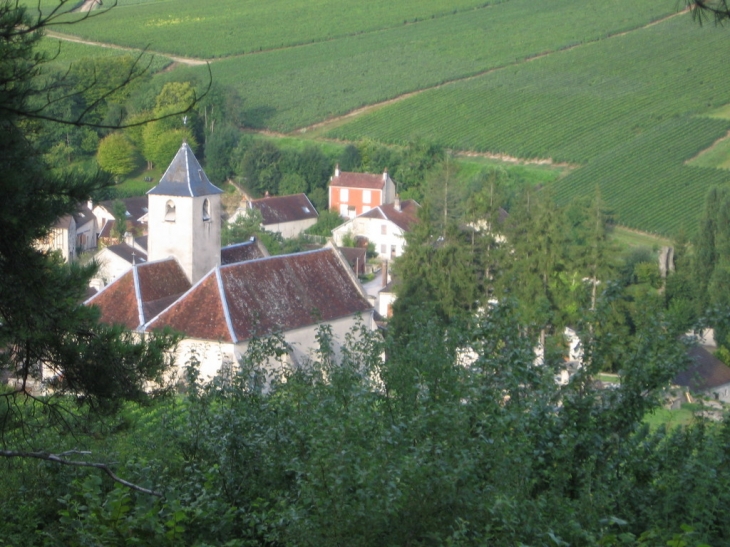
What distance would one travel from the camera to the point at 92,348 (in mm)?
8562

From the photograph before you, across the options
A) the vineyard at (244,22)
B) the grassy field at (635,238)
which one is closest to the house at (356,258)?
the grassy field at (635,238)

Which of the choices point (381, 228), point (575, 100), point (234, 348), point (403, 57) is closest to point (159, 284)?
point (234, 348)

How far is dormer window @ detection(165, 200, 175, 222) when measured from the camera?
24.9 m

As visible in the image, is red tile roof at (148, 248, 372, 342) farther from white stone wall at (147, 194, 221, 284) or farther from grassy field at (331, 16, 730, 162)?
grassy field at (331, 16, 730, 162)

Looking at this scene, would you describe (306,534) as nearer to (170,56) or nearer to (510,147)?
(510,147)

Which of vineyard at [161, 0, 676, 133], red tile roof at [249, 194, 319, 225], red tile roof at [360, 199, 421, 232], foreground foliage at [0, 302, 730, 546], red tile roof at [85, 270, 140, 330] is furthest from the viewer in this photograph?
vineyard at [161, 0, 676, 133]

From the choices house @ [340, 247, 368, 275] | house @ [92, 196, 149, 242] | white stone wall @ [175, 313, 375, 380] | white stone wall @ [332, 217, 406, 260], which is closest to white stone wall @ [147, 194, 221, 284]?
white stone wall @ [175, 313, 375, 380]

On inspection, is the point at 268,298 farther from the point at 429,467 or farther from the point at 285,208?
the point at 285,208

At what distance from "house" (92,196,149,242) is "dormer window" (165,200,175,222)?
1913 centimetres

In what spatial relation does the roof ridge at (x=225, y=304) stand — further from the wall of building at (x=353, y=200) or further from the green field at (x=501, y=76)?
the wall of building at (x=353, y=200)

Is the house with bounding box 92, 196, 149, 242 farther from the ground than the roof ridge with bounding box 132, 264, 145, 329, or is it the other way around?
the roof ridge with bounding box 132, 264, 145, 329

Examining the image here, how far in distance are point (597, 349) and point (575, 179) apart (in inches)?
1687

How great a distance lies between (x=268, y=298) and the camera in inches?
912

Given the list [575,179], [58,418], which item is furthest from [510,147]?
[58,418]
